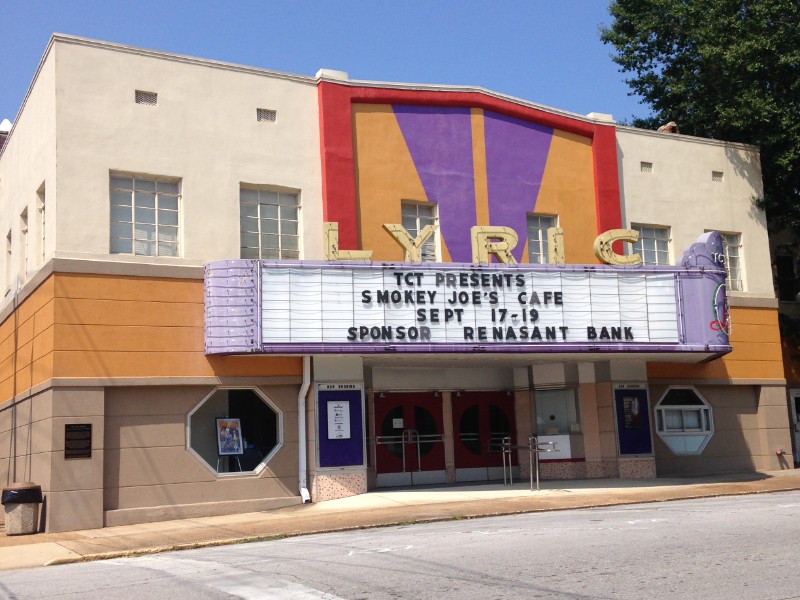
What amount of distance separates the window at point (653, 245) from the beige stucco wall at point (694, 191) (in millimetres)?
249

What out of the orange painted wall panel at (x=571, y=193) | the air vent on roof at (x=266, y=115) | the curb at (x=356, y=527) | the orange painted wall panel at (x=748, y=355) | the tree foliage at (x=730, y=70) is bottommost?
the curb at (x=356, y=527)

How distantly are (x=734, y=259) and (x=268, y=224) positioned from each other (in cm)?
1452

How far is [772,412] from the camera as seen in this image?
91.5 feet

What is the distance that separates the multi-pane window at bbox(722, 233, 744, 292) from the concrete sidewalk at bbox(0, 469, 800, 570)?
20.7 ft

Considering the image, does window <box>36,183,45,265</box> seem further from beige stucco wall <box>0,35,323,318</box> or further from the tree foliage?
the tree foliage

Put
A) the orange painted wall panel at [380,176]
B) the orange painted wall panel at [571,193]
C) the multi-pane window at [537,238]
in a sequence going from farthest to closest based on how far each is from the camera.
Result: the orange painted wall panel at [571,193], the multi-pane window at [537,238], the orange painted wall panel at [380,176]

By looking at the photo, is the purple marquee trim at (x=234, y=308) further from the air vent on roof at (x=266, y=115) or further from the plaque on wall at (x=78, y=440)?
the air vent on roof at (x=266, y=115)

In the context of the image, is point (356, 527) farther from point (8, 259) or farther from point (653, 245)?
point (653, 245)

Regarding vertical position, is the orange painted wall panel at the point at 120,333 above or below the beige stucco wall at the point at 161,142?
below

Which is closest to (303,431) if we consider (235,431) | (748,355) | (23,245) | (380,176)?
(235,431)

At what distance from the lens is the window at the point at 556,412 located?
2495cm

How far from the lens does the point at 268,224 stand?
2194 centimetres

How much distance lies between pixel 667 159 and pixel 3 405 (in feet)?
63.0

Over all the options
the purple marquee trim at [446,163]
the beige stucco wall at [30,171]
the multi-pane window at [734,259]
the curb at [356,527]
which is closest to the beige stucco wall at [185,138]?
the beige stucco wall at [30,171]
